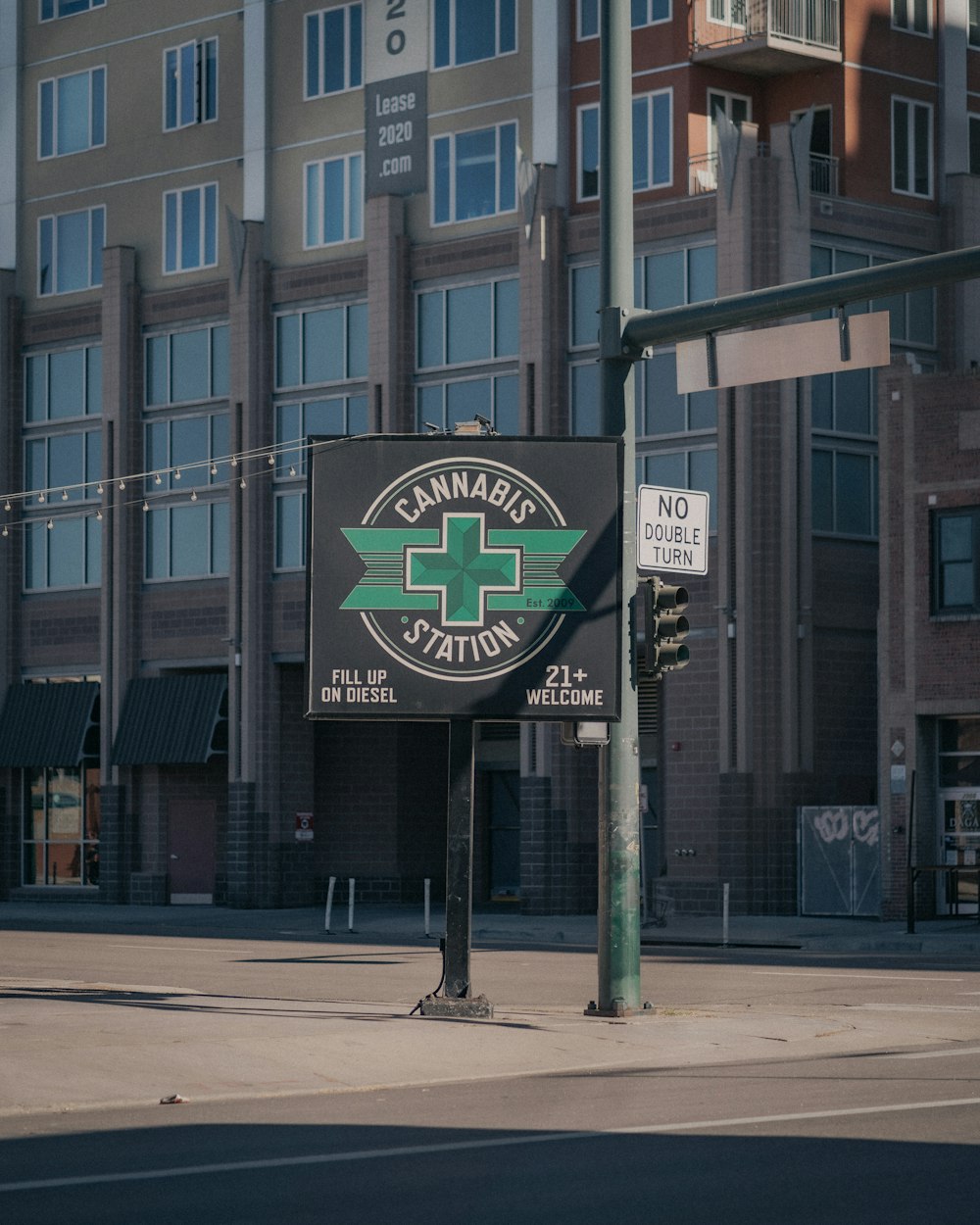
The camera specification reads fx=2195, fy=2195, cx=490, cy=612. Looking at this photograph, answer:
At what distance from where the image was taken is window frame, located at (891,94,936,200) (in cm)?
4456

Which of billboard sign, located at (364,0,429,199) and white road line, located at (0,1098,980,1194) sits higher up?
billboard sign, located at (364,0,429,199)

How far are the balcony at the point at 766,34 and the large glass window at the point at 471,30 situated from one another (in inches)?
172

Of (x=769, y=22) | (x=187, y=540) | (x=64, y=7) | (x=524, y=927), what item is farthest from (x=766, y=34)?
(x=64, y=7)

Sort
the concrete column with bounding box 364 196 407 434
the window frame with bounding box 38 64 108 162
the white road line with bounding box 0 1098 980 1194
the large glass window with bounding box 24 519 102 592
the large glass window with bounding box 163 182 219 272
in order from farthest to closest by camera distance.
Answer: the window frame with bounding box 38 64 108 162 < the large glass window with bounding box 24 519 102 592 < the large glass window with bounding box 163 182 219 272 < the concrete column with bounding box 364 196 407 434 < the white road line with bounding box 0 1098 980 1194

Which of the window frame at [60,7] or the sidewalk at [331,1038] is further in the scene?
the window frame at [60,7]

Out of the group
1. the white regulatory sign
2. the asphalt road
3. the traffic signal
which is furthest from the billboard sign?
the traffic signal

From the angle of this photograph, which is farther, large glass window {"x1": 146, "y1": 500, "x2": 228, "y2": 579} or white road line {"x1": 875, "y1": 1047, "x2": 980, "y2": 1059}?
large glass window {"x1": 146, "y1": 500, "x2": 228, "y2": 579}

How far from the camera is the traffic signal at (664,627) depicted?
1805 centimetres

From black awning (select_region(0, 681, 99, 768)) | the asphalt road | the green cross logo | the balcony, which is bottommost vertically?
the asphalt road

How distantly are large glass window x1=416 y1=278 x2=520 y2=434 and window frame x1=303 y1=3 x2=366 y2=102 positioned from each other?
5498 mm

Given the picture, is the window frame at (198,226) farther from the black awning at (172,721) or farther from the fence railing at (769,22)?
the fence railing at (769,22)

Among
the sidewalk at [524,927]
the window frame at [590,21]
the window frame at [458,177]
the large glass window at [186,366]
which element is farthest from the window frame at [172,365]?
the sidewalk at [524,927]

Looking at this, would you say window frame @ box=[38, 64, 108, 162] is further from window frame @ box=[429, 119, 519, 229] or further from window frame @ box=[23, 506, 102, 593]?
window frame @ box=[429, 119, 519, 229]

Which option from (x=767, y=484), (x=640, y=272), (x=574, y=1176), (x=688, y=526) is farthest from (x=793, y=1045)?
(x=640, y=272)
